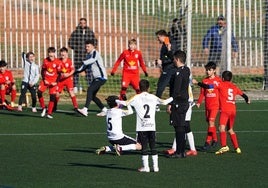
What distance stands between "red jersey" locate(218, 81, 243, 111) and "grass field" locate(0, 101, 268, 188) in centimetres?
78

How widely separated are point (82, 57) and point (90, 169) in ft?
48.0

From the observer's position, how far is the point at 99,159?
658 inches

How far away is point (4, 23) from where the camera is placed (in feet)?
99.1

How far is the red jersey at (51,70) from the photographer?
24.4 metres

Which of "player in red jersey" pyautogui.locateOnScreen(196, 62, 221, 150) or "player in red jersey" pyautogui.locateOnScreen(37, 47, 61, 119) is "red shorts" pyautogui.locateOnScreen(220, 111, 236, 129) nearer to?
"player in red jersey" pyautogui.locateOnScreen(196, 62, 221, 150)

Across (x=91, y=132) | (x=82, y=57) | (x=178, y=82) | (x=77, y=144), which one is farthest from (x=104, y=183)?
(x=82, y=57)

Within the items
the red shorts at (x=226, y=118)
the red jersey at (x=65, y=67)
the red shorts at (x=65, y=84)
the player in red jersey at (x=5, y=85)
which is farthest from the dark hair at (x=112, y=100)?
the player in red jersey at (x=5, y=85)

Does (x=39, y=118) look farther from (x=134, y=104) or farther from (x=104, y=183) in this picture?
(x=104, y=183)

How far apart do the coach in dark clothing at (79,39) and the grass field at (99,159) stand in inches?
223

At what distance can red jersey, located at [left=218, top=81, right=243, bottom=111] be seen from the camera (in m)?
17.6

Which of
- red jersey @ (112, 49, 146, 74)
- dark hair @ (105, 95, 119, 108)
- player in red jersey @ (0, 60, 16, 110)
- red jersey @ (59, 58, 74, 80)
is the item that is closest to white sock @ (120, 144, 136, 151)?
dark hair @ (105, 95, 119, 108)

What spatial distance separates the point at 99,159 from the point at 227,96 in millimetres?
2557

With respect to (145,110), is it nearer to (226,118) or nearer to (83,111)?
(226,118)

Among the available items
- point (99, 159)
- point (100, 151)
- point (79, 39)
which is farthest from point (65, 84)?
point (99, 159)
